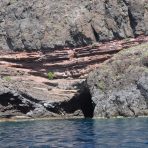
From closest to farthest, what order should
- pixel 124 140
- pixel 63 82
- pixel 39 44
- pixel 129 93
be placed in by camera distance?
pixel 124 140, pixel 129 93, pixel 63 82, pixel 39 44

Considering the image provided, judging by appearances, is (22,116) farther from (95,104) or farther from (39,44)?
(39,44)

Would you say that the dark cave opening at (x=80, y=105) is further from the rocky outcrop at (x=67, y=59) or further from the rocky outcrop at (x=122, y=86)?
the rocky outcrop at (x=67, y=59)

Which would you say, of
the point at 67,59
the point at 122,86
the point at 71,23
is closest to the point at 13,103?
the point at 122,86

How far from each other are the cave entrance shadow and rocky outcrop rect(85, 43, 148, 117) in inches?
101

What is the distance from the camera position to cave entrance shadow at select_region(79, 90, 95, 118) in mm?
89812

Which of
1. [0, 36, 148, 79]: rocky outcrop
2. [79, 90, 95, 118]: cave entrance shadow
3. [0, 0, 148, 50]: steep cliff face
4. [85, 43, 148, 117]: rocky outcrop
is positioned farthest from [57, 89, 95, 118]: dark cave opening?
[0, 0, 148, 50]: steep cliff face

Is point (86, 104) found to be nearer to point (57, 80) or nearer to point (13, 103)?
point (57, 80)

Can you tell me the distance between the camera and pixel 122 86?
8438 centimetres

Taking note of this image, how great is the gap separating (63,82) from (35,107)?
1772 centimetres

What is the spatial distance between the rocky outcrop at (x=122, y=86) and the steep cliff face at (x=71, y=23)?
15.9 meters

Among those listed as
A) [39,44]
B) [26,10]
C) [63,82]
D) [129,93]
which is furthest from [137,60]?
[26,10]

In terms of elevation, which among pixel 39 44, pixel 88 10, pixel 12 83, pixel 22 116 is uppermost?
pixel 88 10

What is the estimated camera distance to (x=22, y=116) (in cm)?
8494

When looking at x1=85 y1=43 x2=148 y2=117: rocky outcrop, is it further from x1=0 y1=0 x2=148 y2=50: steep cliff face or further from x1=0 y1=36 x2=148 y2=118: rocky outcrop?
x1=0 y1=0 x2=148 y2=50: steep cliff face
